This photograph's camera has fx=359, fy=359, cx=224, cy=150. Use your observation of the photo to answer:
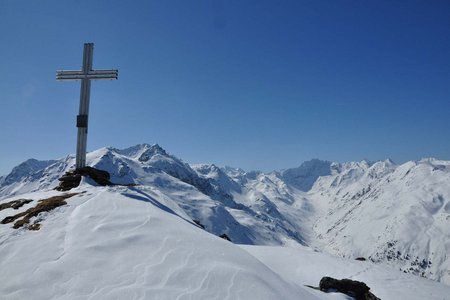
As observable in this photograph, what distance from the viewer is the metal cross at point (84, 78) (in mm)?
30656

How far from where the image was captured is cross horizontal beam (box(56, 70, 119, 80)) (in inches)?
1196

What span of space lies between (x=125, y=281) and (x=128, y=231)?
4196mm

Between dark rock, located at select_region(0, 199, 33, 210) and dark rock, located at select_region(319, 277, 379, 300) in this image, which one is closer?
dark rock, located at select_region(319, 277, 379, 300)

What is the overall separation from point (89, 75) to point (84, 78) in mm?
557

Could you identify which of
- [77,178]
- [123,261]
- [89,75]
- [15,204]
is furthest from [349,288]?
[89,75]

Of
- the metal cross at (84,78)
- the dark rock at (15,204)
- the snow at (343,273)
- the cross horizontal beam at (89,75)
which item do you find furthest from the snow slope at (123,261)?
the cross horizontal beam at (89,75)

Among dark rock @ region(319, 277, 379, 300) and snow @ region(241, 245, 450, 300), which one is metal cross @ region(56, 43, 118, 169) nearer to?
snow @ region(241, 245, 450, 300)

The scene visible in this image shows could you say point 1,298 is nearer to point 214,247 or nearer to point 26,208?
point 214,247

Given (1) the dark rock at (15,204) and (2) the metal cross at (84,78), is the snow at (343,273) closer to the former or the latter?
(1) the dark rock at (15,204)

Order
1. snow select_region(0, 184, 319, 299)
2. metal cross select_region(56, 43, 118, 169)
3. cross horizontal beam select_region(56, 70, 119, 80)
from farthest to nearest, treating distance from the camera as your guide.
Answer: metal cross select_region(56, 43, 118, 169) → cross horizontal beam select_region(56, 70, 119, 80) → snow select_region(0, 184, 319, 299)

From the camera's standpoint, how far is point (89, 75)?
1220 inches

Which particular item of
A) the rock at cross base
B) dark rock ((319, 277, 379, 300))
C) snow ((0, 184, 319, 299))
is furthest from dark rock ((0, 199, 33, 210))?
dark rock ((319, 277, 379, 300))

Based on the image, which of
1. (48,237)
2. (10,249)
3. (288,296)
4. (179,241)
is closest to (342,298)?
(288,296)

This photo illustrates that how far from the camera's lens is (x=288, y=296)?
12.2m
